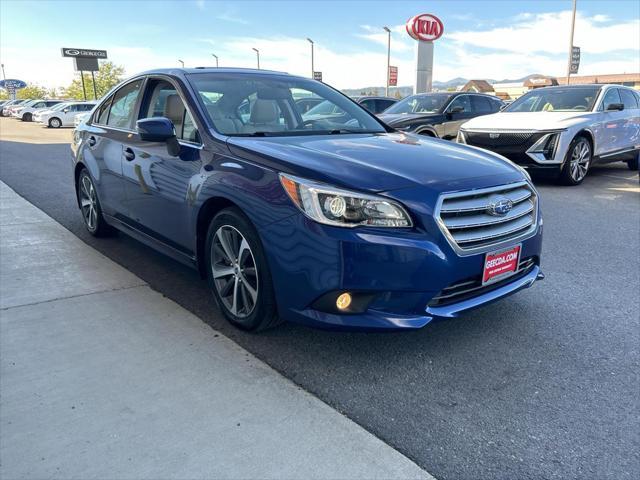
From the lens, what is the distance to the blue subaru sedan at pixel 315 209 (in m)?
2.63

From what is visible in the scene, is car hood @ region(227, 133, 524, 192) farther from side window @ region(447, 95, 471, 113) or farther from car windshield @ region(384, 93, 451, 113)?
side window @ region(447, 95, 471, 113)

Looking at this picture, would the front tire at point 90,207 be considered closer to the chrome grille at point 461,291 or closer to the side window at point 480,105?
the chrome grille at point 461,291

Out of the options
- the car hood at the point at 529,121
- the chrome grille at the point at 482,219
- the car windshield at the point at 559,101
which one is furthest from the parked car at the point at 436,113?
the chrome grille at the point at 482,219

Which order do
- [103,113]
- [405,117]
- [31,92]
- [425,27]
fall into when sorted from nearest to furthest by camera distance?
[103,113]
[405,117]
[425,27]
[31,92]

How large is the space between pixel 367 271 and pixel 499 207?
92cm

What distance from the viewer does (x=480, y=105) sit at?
1270 centimetres

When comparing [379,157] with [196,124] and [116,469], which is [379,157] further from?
[116,469]

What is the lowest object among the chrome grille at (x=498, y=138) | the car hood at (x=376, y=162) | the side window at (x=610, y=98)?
the chrome grille at (x=498, y=138)

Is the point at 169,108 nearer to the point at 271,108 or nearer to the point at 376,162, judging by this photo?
the point at 271,108

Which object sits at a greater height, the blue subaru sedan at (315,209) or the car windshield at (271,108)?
the car windshield at (271,108)

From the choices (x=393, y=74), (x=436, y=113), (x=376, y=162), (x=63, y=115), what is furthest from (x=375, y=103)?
(x=393, y=74)

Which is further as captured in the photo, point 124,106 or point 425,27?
point 425,27

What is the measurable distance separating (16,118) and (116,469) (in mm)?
46936

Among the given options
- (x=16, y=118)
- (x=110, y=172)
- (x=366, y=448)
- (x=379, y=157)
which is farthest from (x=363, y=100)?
(x=16, y=118)
